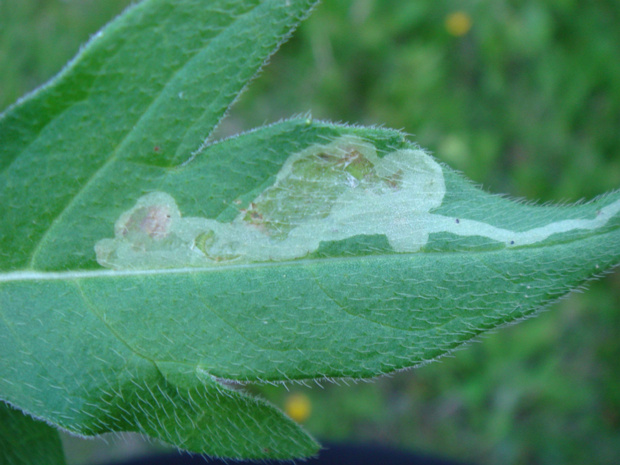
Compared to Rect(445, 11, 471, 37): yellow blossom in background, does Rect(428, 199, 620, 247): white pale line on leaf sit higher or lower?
lower

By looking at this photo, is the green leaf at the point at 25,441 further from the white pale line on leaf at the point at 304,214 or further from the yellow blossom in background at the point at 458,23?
the yellow blossom in background at the point at 458,23

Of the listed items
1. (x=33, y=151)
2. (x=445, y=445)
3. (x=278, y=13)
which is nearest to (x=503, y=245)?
(x=278, y=13)

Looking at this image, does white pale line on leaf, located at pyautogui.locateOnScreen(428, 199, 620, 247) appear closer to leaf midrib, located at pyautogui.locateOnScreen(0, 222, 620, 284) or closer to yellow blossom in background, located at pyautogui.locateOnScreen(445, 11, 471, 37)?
leaf midrib, located at pyautogui.locateOnScreen(0, 222, 620, 284)

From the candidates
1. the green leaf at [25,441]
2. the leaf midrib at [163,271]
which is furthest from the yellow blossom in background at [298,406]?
the leaf midrib at [163,271]

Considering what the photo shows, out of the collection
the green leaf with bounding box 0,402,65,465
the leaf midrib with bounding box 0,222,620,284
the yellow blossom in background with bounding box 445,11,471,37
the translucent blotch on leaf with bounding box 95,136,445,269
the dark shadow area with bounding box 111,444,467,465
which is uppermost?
the yellow blossom in background with bounding box 445,11,471,37

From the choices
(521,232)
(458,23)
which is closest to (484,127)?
(458,23)

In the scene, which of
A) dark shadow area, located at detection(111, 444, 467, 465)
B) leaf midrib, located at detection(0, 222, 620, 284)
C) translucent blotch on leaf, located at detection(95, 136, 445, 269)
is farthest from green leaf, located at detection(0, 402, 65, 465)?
dark shadow area, located at detection(111, 444, 467, 465)
